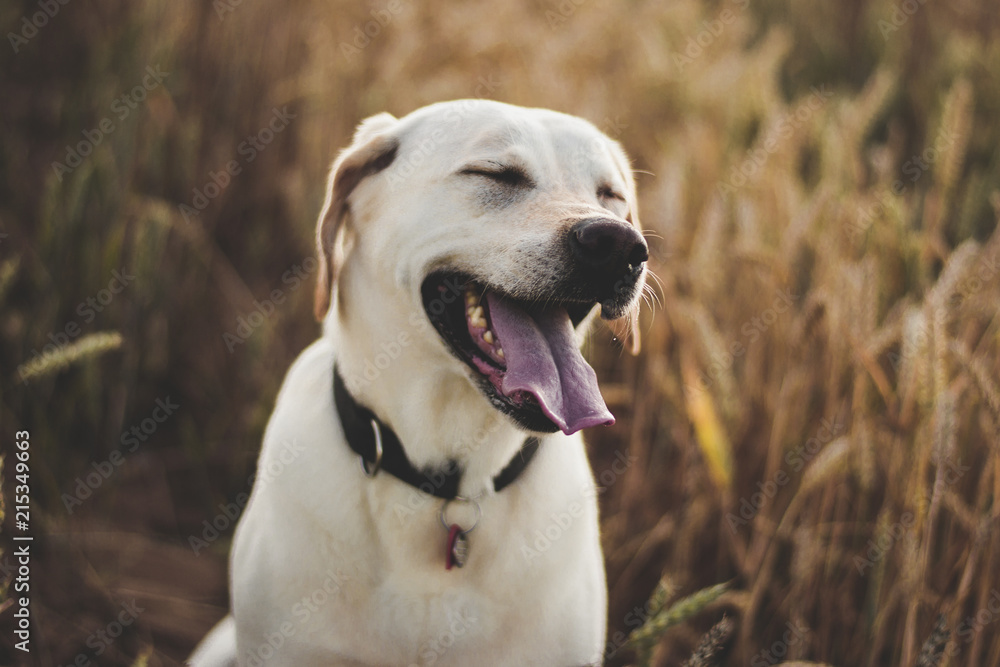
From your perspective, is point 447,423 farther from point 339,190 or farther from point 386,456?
point 339,190

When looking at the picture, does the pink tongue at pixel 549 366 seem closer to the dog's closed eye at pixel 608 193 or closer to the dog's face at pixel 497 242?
the dog's face at pixel 497 242

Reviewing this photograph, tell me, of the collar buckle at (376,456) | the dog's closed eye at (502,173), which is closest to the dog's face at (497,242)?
the dog's closed eye at (502,173)

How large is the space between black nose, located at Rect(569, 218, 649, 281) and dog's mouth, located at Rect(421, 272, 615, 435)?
19 cm

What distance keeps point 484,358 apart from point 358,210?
0.51 meters

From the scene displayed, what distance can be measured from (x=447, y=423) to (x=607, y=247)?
1.82 feet

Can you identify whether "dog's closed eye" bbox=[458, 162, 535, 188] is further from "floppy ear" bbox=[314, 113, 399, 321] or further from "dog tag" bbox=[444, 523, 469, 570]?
"dog tag" bbox=[444, 523, 469, 570]

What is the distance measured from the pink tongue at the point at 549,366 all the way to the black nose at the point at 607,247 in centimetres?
19

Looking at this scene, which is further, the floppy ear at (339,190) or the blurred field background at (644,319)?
the blurred field background at (644,319)

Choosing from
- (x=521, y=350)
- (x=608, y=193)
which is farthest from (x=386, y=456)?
(x=608, y=193)

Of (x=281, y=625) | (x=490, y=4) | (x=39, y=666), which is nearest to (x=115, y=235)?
(x=39, y=666)

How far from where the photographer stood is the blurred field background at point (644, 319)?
80.3 inches

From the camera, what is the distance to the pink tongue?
1.53 metres

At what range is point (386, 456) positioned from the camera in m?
1.68

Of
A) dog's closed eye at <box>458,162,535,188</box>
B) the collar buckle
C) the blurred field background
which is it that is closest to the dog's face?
dog's closed eye at <box>458,162,535,188</box>
